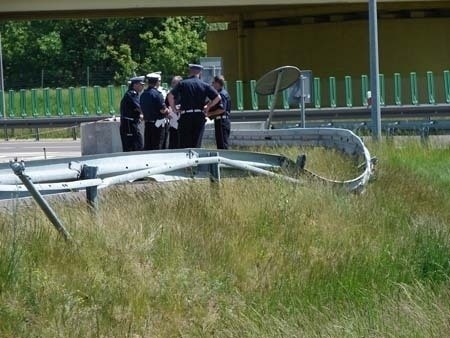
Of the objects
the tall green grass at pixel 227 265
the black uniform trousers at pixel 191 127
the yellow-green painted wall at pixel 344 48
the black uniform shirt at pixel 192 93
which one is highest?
the yellow-green painted wall at pixel 344 48

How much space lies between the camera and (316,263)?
841 cm

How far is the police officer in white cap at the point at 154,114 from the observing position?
58.0ft

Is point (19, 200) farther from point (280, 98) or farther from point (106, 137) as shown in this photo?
point (280, 98)

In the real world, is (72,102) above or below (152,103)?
below

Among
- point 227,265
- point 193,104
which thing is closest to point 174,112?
point 193,104

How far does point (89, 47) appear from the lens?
232ft

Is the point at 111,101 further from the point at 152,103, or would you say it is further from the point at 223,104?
the point at 223,104

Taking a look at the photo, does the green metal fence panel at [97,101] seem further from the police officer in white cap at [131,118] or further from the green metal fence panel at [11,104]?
the police officer in white cap at [131,118]

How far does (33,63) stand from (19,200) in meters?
63.3

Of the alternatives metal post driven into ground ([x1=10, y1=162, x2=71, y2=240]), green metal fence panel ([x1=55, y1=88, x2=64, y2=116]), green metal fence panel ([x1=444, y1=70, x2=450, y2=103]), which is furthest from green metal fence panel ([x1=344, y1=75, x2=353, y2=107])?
metal post driven into ground ([x1=10, y1=162, x2=71, y2=240])

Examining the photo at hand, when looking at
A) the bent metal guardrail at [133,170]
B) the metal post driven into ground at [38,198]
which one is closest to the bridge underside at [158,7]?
the bent metal guardrail at [133,170]

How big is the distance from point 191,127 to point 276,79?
3762 millimetres

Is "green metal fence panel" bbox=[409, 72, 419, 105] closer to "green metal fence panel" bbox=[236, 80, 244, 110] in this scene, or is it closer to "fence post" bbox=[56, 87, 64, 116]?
"green metal fence panel" bbox=[236, 80, 244, 110]

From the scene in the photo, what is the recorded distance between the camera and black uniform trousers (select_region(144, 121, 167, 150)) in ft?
58.9
